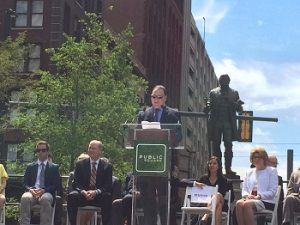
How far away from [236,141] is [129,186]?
4443mm

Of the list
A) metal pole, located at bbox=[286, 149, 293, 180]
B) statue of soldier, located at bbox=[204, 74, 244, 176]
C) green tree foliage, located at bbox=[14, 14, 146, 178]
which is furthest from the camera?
green tree foliage, located at bbox=[14, 14, 146, 178]

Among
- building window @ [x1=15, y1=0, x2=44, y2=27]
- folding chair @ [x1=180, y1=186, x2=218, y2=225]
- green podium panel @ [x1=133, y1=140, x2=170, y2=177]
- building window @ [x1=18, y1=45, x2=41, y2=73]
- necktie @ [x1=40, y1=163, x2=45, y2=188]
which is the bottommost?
folding chair @ [x1=180, y1=186, x2=218, y2=225]

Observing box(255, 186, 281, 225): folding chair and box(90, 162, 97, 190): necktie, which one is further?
box(90, 162, 97, 190): necktie

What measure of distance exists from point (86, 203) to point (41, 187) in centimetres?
107

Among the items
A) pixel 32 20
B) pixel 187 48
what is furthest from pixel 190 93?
pixel 32 20

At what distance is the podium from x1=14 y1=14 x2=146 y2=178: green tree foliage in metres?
19.8

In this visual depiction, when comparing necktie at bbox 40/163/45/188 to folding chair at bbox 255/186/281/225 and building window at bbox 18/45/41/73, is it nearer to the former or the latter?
folding chair at bbox 255/186/281/225

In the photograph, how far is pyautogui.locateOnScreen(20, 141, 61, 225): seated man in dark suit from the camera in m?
11.6

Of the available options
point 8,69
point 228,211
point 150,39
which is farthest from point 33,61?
point 228,211

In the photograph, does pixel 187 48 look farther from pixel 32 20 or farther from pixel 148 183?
pixel 148 183

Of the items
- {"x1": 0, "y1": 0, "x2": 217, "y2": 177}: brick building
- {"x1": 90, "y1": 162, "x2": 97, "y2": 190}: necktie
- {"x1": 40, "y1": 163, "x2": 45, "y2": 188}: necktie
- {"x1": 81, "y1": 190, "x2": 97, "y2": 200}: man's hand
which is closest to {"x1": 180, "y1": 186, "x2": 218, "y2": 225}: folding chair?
{"x1": 81, "y1": 190, "x2": 97, "y2": 200}: man's hand

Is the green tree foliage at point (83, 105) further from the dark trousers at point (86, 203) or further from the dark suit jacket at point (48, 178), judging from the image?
the dark trousers at point (86, 203)

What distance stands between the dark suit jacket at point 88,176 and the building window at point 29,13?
1455 inches

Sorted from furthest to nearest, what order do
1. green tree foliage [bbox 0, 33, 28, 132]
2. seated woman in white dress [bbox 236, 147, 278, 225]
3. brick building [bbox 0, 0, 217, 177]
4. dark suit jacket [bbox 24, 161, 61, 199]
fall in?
brick building [bbox 0, 0, 217, 177], green tree foliage [bbox 0, 33, 28, 132], dark suit jacket [bbox 24, 161, 61, 199], seated woman in white dress [bbox 236, 147, 278, 225]
